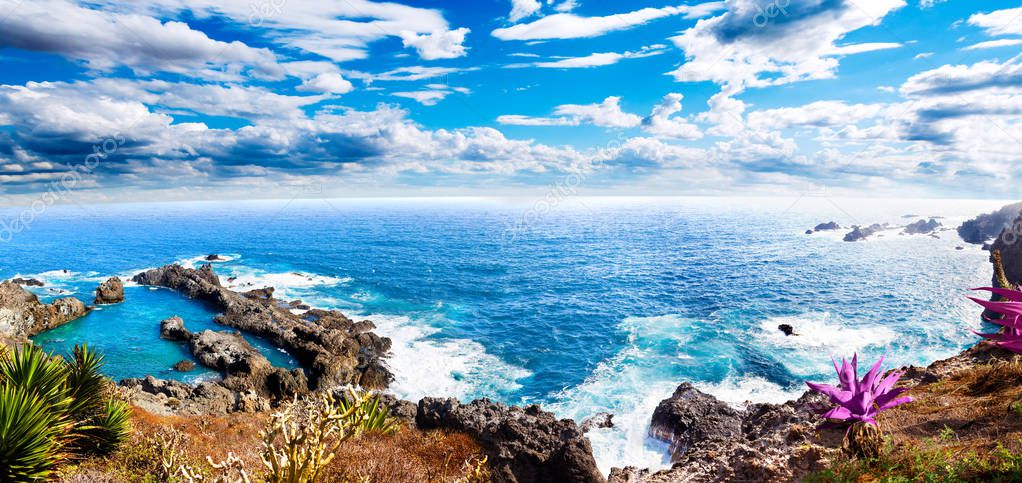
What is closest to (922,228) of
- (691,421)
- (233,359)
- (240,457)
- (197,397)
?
(691,421)

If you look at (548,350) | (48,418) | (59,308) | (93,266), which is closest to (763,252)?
(548,350)

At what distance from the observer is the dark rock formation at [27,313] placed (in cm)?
3856

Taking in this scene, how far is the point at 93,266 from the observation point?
77562 millimetres

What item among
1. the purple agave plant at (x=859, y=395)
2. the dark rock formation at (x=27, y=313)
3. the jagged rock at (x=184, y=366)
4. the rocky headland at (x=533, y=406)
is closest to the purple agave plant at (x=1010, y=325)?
the purple agave plant at (x=859, y=395)

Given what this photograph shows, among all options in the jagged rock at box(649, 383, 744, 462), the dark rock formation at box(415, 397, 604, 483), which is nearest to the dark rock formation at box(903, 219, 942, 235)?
the jagged rock at box(649, 383, 744, 462)

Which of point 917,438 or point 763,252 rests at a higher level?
point 917,438

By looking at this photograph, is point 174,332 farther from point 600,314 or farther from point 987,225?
point 987,225

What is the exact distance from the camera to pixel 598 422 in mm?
23234

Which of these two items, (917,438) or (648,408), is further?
(648,408)

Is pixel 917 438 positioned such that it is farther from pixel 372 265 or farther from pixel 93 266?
pixel 93 266

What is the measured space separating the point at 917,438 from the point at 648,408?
62.0ft

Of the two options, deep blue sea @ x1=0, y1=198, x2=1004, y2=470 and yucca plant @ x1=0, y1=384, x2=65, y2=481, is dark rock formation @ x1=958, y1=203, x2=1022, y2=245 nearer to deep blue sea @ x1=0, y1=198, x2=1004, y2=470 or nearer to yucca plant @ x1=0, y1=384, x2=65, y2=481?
deep blue sea @ x1=0, y1=198, x2=1004, y2=470

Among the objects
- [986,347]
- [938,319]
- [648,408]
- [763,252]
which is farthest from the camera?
[763,252]

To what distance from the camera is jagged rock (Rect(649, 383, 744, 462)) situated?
20359 millimetres
